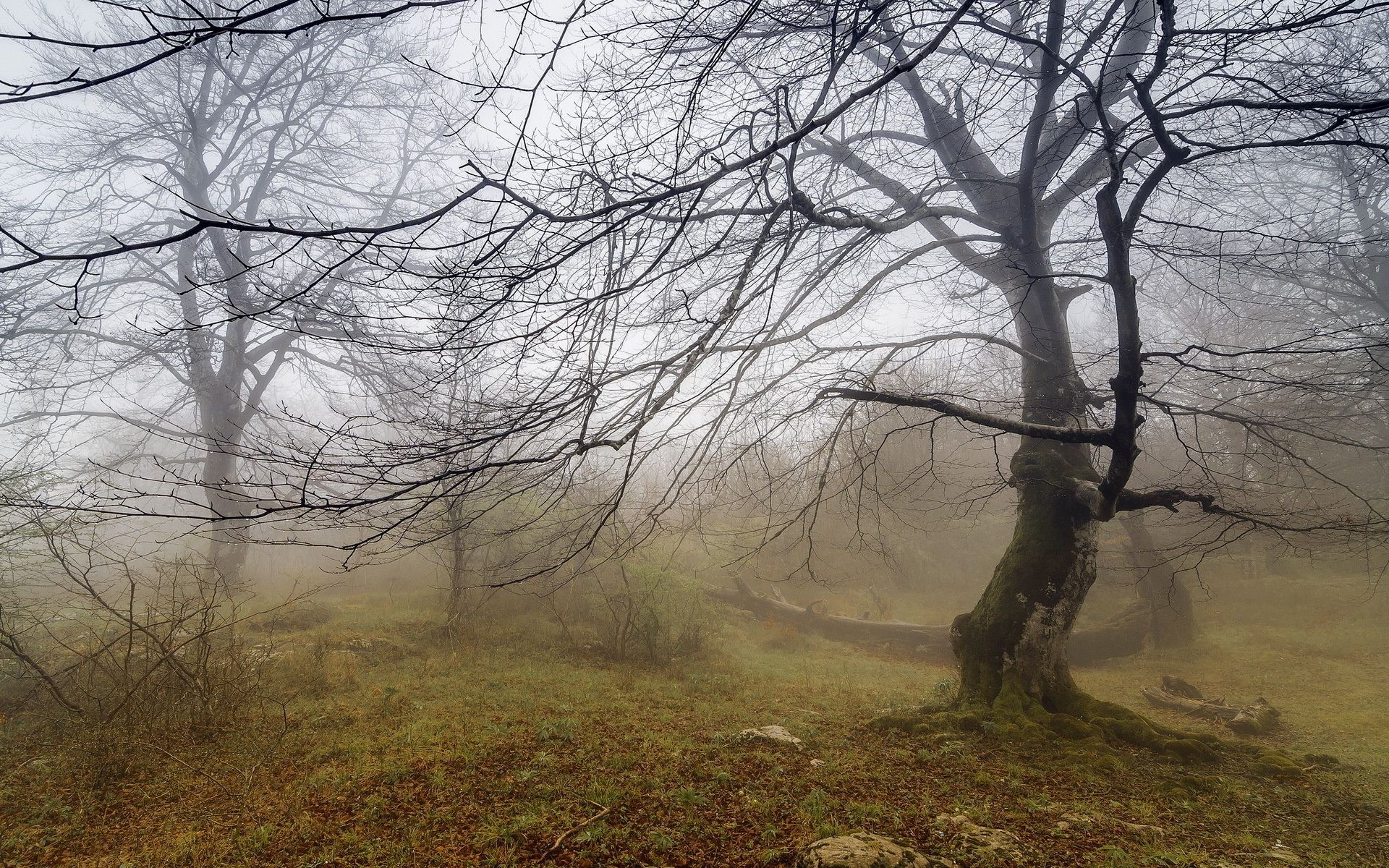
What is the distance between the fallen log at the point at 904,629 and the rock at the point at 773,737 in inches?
283

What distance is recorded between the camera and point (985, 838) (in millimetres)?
3375

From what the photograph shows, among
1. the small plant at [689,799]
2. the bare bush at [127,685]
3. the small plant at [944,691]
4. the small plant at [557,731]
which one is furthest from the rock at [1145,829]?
the bare bush at [127,685]

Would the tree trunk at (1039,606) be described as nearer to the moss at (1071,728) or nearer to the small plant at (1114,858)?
the moss at (1071,728)

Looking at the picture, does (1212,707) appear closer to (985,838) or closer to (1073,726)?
(1073,726)

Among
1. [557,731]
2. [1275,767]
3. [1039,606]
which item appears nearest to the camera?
[1275,767]

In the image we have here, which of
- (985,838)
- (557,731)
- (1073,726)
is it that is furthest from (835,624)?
(985,838)

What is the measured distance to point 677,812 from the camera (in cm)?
389

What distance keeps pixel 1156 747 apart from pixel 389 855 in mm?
6190

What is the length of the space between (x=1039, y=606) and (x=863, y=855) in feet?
13.0

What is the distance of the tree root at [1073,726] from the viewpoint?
17.0 feet

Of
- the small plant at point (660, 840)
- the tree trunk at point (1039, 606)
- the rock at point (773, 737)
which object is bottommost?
the rock at point (773, 737)

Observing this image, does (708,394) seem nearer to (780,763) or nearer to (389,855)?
(780,763)

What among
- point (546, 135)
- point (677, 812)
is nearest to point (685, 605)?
point (677, 812)

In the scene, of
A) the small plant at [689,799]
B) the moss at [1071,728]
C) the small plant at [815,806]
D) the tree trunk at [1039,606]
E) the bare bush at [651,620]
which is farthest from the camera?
the bare bush at [651,620]
